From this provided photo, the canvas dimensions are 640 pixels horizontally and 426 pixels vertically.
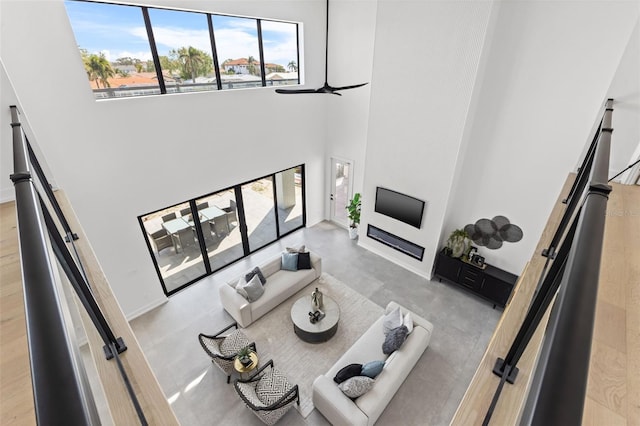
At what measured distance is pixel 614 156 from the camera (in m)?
3.90

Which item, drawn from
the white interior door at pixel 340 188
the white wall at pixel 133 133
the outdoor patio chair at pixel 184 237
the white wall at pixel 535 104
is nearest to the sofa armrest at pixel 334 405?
the white wall at pixel 133 133

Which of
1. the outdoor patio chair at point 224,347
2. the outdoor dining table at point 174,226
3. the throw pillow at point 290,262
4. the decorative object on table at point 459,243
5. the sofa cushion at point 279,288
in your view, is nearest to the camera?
the outdoor patio chair at point 224,347

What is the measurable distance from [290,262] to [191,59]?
392cm

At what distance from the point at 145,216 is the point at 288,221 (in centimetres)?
354

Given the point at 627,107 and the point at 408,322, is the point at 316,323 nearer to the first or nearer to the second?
the point at 408,322

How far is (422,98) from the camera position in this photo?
541 centimetres

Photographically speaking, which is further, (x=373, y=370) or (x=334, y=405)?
(x=373, y=370)

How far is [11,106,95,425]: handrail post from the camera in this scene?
0.34m

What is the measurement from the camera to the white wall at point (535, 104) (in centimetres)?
412

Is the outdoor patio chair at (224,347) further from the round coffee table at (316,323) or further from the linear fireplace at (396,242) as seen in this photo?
the linear fireplace at (396,242)

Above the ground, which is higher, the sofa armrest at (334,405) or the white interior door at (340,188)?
the white interior door at (340,188)

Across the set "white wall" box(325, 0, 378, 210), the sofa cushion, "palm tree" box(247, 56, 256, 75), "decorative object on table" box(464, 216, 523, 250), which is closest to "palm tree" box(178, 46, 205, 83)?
"palm tree" box(247, 56, 256, 75)

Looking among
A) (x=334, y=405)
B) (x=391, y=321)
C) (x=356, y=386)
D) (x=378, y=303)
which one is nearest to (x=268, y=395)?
(x=334, y=405)

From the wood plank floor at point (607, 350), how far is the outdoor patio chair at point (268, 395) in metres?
2.94
